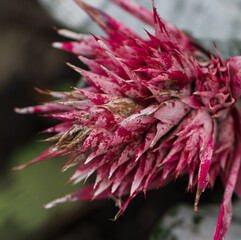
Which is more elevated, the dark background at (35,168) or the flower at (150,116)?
the flower at (150,116)

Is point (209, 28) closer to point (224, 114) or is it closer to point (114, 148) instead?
point (224, 114)

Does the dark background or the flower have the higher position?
the flower

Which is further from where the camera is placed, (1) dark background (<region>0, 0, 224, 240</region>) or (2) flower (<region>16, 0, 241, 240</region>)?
(1) dark background (<region>0, 0, 224, 240</region>)

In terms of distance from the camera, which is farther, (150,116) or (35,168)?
(35,168)

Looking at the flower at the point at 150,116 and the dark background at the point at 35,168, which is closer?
the flower at the point at 150,116

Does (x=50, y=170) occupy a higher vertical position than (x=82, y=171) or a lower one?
lower

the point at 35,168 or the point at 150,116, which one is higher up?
the point at 150,116

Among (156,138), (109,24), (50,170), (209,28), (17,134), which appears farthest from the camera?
(17,134)

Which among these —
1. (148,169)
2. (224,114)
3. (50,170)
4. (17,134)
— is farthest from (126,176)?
(17,134)
